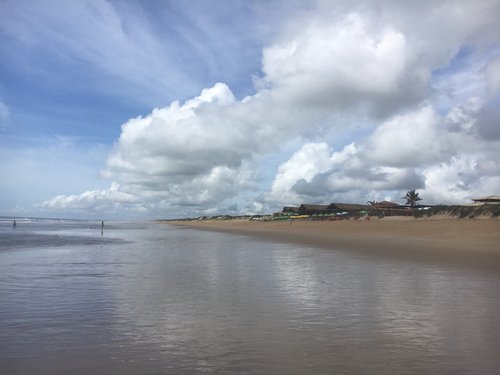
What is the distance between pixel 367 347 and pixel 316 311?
290cm

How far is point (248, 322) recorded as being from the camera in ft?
29.5

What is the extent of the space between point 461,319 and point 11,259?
2066 cm

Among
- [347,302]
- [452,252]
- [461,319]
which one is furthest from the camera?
[452,252]

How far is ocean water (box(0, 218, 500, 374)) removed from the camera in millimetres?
6430

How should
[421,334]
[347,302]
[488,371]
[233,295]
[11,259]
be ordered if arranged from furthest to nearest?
[11,259] < [233,295] < [347,302] < [421,334] < [488,371]

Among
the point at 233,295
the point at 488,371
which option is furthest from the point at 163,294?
the point at 488,371

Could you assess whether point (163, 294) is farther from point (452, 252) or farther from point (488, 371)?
point (452, 252)

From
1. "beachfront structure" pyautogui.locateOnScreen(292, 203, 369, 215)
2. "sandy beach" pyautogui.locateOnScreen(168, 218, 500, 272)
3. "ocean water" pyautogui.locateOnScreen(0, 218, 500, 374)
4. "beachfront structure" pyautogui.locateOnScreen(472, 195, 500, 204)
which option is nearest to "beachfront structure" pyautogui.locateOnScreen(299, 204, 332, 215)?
"beachfront structure" pyautogui.locateOnScreen(292, 203, 369, 215)

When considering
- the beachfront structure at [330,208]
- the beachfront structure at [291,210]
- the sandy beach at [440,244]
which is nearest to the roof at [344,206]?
the beachfront structure at [330,208]

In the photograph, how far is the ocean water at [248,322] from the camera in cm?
643

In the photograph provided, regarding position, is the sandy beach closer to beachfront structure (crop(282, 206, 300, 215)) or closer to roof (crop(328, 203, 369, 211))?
roof (crop(328, 203, 369, 211))

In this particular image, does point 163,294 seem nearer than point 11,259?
Yes

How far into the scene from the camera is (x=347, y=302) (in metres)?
11.2

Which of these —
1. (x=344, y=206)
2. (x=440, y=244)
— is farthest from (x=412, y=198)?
(x=440, y=244)
